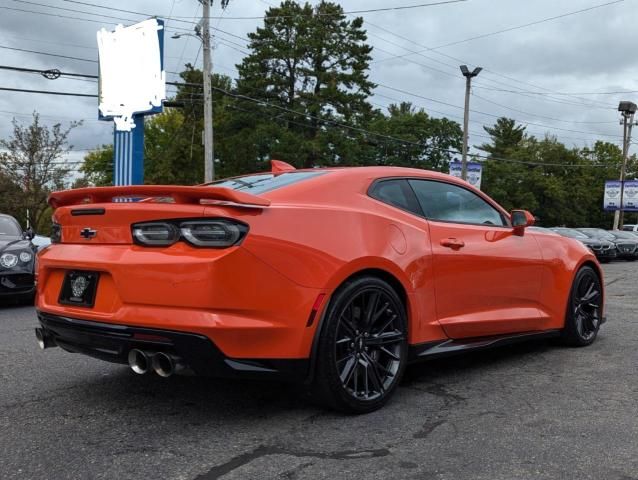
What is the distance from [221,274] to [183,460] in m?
0.88

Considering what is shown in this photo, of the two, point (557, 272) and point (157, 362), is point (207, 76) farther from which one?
point (157, 362)

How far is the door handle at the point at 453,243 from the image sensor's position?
13.5ft

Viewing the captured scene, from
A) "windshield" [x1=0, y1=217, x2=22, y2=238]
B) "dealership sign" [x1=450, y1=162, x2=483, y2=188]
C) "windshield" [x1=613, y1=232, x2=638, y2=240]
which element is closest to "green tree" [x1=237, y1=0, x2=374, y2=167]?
"dealership sign" [x1=450, y1=162, x2=483, y2=188]

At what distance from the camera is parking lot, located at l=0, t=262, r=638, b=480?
284 cm

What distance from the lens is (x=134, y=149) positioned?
17.0m

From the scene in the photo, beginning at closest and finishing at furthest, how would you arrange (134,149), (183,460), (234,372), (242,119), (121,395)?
(183,460), (234,372), (121,395), (134,149), (242,119)

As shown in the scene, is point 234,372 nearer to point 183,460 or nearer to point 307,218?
Result: point 183,460

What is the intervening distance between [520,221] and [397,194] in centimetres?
131

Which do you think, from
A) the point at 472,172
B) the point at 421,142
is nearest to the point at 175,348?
the point at 472,172

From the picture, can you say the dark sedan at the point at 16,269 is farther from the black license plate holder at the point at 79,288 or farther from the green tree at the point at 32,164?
the green tree at the point at 32,164

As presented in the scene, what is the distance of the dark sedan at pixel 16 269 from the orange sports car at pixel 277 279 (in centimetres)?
506

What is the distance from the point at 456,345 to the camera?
422 centimetres

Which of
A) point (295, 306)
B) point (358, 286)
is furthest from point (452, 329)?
point (295, 306)

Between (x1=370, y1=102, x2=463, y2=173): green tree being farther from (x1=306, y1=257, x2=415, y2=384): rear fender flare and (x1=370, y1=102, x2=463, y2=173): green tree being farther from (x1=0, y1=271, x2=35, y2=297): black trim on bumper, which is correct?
(x1=306, y1=257, x2=415, y2=384): rear fender flare
